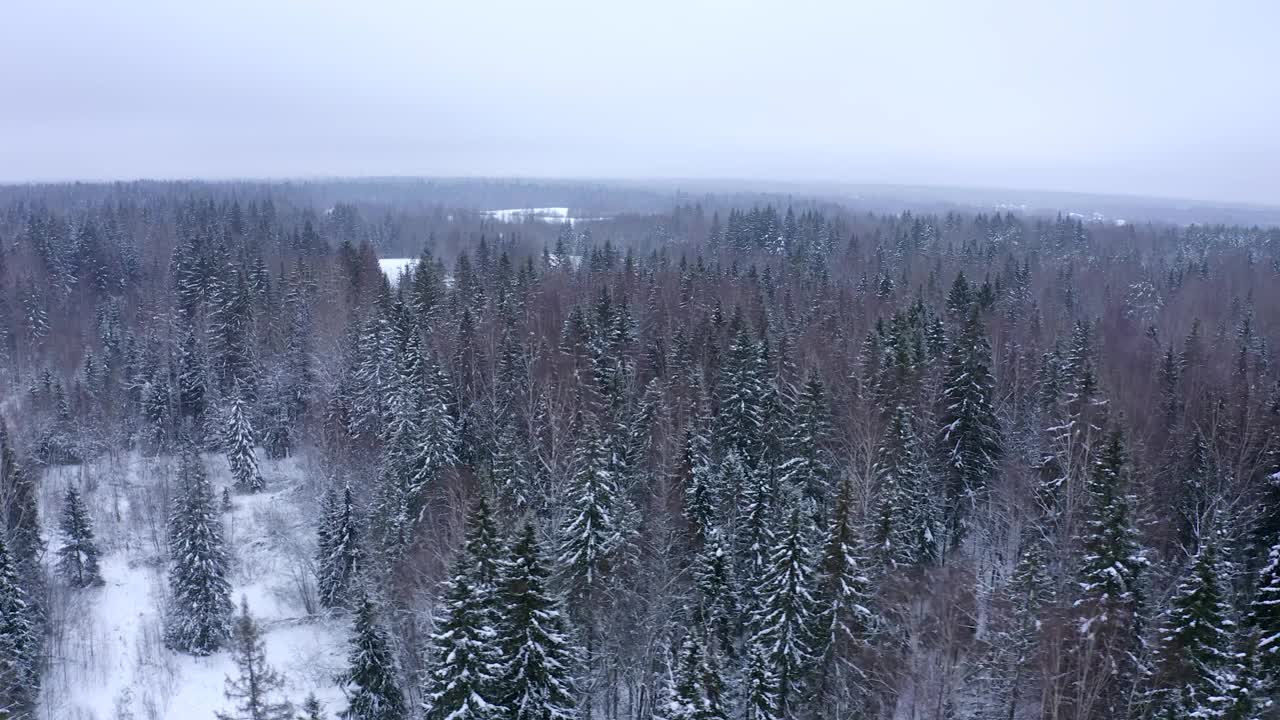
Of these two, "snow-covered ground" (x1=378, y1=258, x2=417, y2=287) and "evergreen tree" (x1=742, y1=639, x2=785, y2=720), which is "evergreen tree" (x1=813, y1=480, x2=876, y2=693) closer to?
"evergreen tree" (x1=742, y1=639, x2=785, y2=720)

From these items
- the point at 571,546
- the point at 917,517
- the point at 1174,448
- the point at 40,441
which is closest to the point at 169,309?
the point at 40,441

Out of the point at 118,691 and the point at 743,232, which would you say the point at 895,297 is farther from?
the point at 118,691

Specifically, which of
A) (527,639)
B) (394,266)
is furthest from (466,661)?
(394,266)

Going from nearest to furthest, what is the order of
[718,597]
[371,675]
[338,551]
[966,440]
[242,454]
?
1. [718,597]
2. [371,675]
3. [966,440]
4. [338,551]
5. [242,454]

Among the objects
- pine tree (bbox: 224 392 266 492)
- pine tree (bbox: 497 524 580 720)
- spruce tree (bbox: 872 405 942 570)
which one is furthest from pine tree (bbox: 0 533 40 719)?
spruce tree (bbox: 872 405 942 570)

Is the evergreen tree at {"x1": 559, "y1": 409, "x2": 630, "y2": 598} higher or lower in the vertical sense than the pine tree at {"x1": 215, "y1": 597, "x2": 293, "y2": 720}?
higher

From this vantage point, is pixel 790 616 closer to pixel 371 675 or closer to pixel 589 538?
pixel 589 538

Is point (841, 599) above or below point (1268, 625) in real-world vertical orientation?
below
